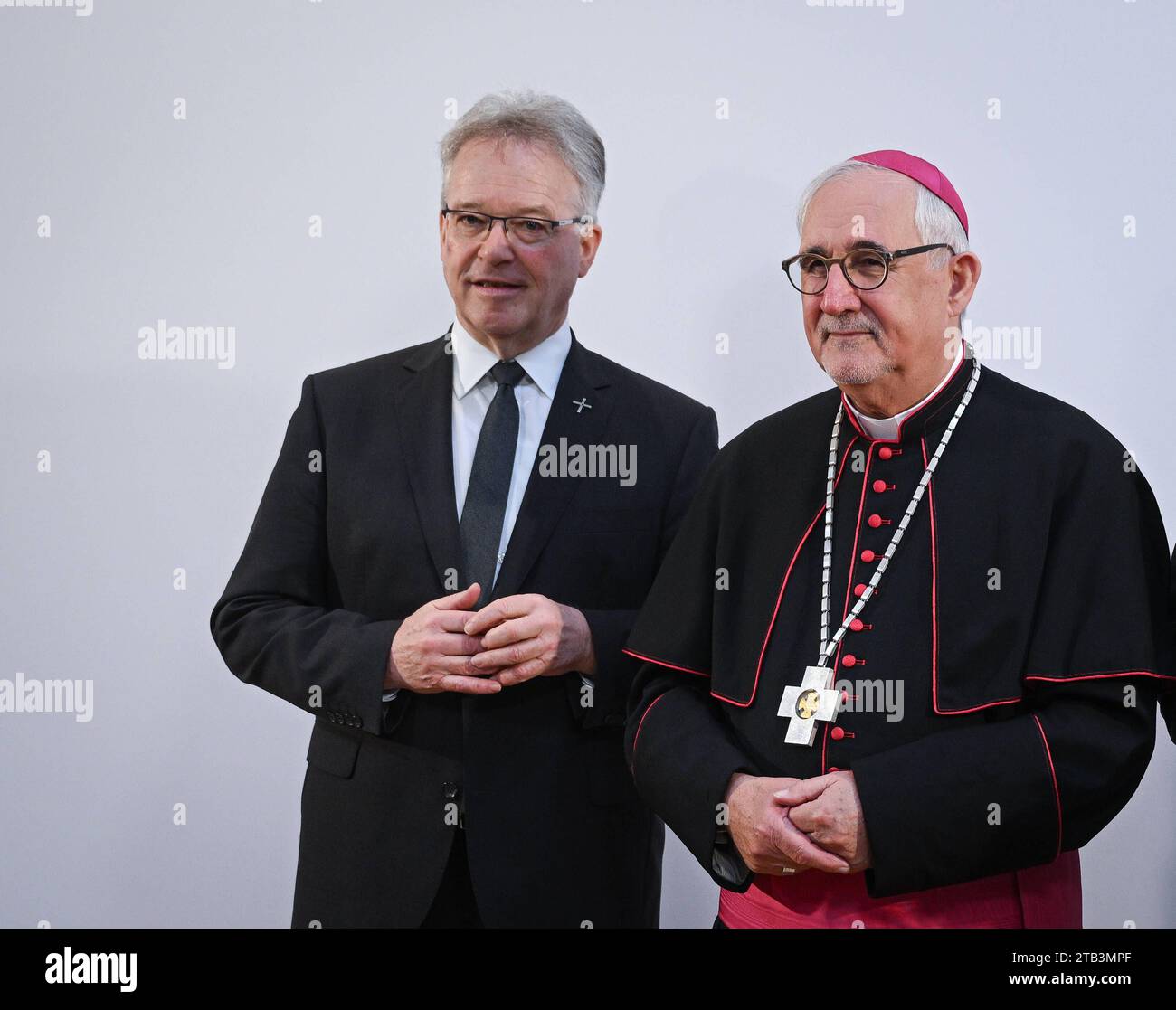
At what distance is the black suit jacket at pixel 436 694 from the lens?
99.7 inches

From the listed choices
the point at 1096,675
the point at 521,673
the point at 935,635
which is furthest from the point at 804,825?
the point at 521,673

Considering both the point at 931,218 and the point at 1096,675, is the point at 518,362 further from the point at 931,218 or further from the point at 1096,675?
the point at 1096,675

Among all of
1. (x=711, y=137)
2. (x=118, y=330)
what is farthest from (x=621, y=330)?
(x=118, y=330)

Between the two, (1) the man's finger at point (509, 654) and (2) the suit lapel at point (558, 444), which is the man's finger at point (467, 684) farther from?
(2) the suit lapel at point (558, 444)

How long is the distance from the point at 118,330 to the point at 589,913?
2136 mm

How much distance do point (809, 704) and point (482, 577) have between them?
0.74 m

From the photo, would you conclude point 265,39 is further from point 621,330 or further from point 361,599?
point 361,599

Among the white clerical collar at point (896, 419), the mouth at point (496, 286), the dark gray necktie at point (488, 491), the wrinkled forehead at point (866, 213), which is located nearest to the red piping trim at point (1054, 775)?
the white clerical collar at point (896, 419)

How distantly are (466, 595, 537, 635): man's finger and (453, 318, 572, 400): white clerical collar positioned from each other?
528mm

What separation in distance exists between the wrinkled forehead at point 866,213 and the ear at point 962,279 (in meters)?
0.11

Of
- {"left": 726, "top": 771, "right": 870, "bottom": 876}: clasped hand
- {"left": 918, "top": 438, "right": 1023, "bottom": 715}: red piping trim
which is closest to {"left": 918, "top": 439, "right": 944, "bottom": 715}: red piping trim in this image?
{"left": 918, "top": 438, "right": 1023, "bottom": 715}: red piping trim

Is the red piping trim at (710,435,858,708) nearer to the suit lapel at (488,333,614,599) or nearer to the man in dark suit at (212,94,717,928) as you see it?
the man in dark suit at (212,94,717,928)

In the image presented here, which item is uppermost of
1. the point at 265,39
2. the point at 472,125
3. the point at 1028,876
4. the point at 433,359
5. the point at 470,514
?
the point at 265,39
